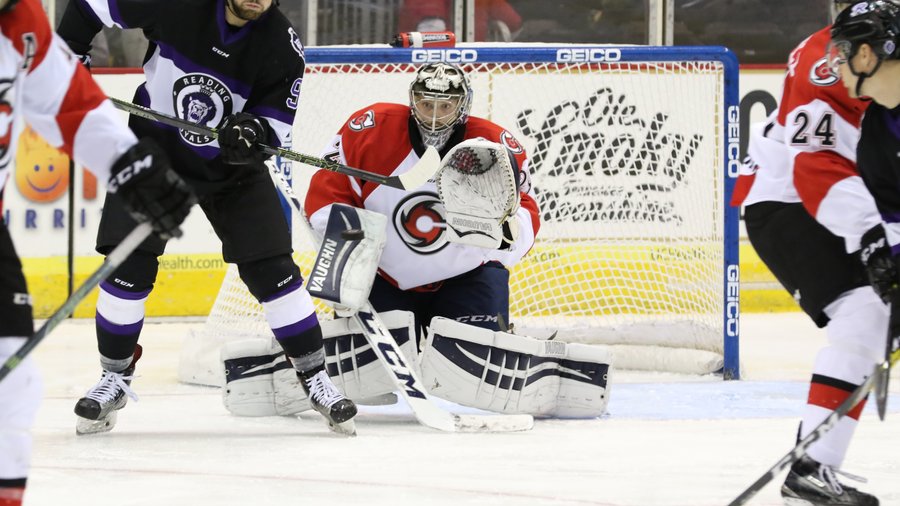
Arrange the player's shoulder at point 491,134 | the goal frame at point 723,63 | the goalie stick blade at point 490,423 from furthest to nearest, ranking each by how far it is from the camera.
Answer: the goal frame at point 723,63 < the player's shoulder at point 491,134 < the goalie stick blade at point 490,423

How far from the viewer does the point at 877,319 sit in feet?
7.47

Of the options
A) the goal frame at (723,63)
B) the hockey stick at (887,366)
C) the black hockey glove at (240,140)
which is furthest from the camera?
the goal frame at (723,63)

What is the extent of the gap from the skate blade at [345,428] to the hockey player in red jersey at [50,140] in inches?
54.1

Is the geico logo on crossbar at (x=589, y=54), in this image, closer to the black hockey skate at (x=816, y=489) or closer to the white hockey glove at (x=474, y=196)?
the white hockey glove at (x=474, y=196)

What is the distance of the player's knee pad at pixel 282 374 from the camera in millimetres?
3383

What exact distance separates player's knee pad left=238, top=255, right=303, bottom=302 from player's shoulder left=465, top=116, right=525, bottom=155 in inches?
27.3

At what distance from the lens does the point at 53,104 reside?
1795 millimetres

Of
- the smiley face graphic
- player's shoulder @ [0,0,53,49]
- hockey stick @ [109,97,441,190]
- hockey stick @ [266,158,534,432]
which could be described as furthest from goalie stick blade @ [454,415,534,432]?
the smiley face graphic

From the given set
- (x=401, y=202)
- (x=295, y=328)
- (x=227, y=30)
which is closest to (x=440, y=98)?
(x=401, y=202)

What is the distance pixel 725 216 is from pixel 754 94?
5.94ft

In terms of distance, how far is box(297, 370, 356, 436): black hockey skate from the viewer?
121 inches

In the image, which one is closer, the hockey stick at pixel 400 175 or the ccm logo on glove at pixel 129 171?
the ccm logo on glove at pixel 129 171

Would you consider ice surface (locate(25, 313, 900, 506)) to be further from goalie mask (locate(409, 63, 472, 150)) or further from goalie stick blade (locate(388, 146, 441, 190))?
goalie mask (locate(409, 63, 472, 150))

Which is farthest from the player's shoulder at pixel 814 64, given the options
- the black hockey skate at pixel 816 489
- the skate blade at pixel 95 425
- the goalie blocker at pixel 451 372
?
the skate blade at pixel 95 425
